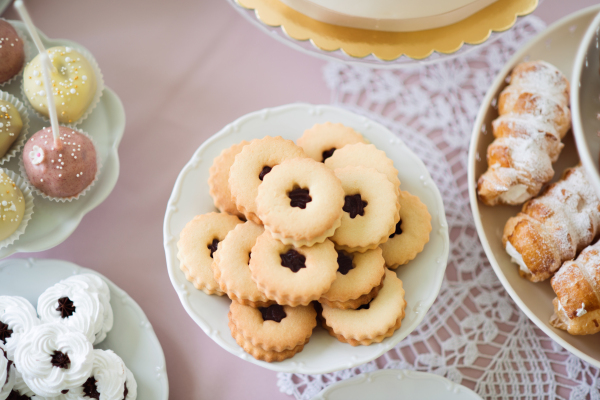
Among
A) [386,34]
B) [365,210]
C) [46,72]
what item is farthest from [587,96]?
[46,72]

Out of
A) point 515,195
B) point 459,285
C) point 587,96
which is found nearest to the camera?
point 587,96

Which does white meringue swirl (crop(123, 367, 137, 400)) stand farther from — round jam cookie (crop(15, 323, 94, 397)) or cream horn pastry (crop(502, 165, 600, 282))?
cream horn pastry (crop(502, 165, 600, 282))

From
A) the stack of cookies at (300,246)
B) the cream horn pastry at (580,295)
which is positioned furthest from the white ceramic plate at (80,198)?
the cream horn pastry at (580,295)

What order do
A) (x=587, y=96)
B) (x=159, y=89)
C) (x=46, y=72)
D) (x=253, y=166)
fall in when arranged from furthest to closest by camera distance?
(x=159, y=89) → (x=253, y=166) → (x=46, y=72) → (x=587, y=96)

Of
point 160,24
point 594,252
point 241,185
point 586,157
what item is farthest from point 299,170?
point 160,24

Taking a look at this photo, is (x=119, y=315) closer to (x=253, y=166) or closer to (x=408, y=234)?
(x=253, y=166)

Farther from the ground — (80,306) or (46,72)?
(46,72)

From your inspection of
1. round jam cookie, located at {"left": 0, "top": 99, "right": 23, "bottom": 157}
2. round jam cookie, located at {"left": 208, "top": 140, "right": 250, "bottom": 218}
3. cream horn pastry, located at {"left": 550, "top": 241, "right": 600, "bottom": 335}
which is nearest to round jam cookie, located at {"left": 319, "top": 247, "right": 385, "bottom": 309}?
round jam cookie, located at {"left": 208, "top": 140, "right": 250, "bottom": 218}

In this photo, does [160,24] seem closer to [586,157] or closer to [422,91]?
[422,91]
